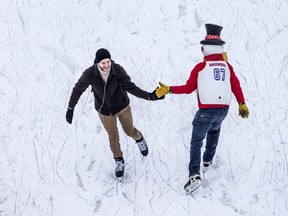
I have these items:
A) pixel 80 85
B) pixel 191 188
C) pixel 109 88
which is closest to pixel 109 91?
pixel 109 88

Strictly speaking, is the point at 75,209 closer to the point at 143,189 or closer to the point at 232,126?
the point at 143,189

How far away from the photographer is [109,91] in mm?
5965

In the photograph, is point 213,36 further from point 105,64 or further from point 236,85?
point 105,64

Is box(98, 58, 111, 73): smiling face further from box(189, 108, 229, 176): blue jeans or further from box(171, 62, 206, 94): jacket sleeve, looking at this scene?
box(189, 108, 229, 176): blue jeans

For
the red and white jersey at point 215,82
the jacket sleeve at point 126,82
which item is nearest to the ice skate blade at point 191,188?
the red and white jersey at point 215,82

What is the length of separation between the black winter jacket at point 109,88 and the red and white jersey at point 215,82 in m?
1.01

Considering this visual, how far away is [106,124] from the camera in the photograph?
630 centimetres

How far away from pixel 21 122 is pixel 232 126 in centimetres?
433

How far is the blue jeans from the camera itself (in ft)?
19.1

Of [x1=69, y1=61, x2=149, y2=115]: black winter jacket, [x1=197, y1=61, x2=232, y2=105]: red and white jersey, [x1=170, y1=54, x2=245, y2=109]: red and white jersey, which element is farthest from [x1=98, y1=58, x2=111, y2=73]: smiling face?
[x1=197, y1=61, x2=232, y2=105]: red and white jersey

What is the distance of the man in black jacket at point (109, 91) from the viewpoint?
5.77 metres

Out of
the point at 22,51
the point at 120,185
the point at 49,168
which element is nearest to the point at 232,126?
the point at 120,185

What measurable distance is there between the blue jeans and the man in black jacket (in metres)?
0.83

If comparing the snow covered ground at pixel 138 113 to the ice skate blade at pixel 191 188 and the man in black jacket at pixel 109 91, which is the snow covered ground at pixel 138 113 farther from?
the man in black jacket at pixel 109 91
